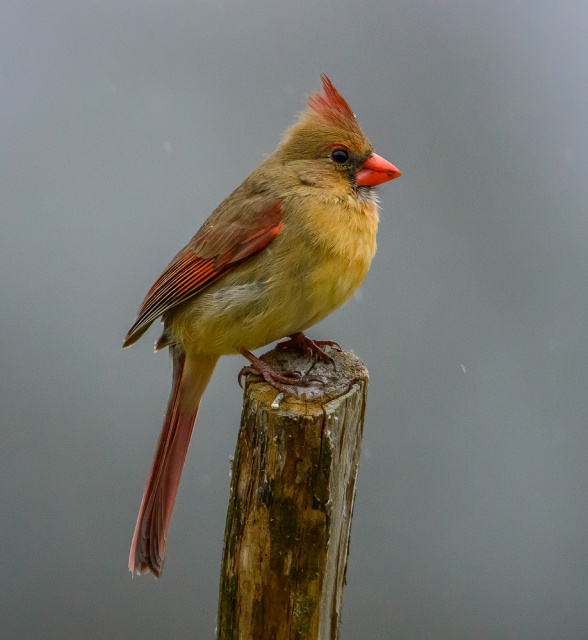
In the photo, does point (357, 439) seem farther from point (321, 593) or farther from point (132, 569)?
point (132, 569)

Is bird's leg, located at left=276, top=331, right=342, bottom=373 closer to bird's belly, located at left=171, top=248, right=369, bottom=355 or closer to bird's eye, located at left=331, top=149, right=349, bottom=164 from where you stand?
bird's belly, located at left=171, top=248, right=369, bottom=355

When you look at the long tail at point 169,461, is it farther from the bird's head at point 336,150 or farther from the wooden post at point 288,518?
the bird's head at point 336,150

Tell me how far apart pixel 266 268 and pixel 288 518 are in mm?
825

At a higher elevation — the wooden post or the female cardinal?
the female cardinal

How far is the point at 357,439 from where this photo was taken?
2.18 m

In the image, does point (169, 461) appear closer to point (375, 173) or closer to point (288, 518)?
point (288, 518)

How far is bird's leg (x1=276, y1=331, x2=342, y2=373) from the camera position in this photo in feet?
8.38

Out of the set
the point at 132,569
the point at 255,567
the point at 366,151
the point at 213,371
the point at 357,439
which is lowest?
the point at 132,569

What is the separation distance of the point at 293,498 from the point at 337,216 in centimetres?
97

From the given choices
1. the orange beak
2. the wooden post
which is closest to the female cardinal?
the orange beak

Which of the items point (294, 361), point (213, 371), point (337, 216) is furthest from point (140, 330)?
point (337, 216)

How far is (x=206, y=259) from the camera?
256 centimetres

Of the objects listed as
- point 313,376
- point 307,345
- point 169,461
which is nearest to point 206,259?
point 307,345

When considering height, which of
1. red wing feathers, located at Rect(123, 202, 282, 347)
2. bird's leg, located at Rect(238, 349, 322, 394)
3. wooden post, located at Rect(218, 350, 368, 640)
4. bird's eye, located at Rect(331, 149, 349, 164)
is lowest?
wooden post, located at Rect(218, 350, 368, 640)
